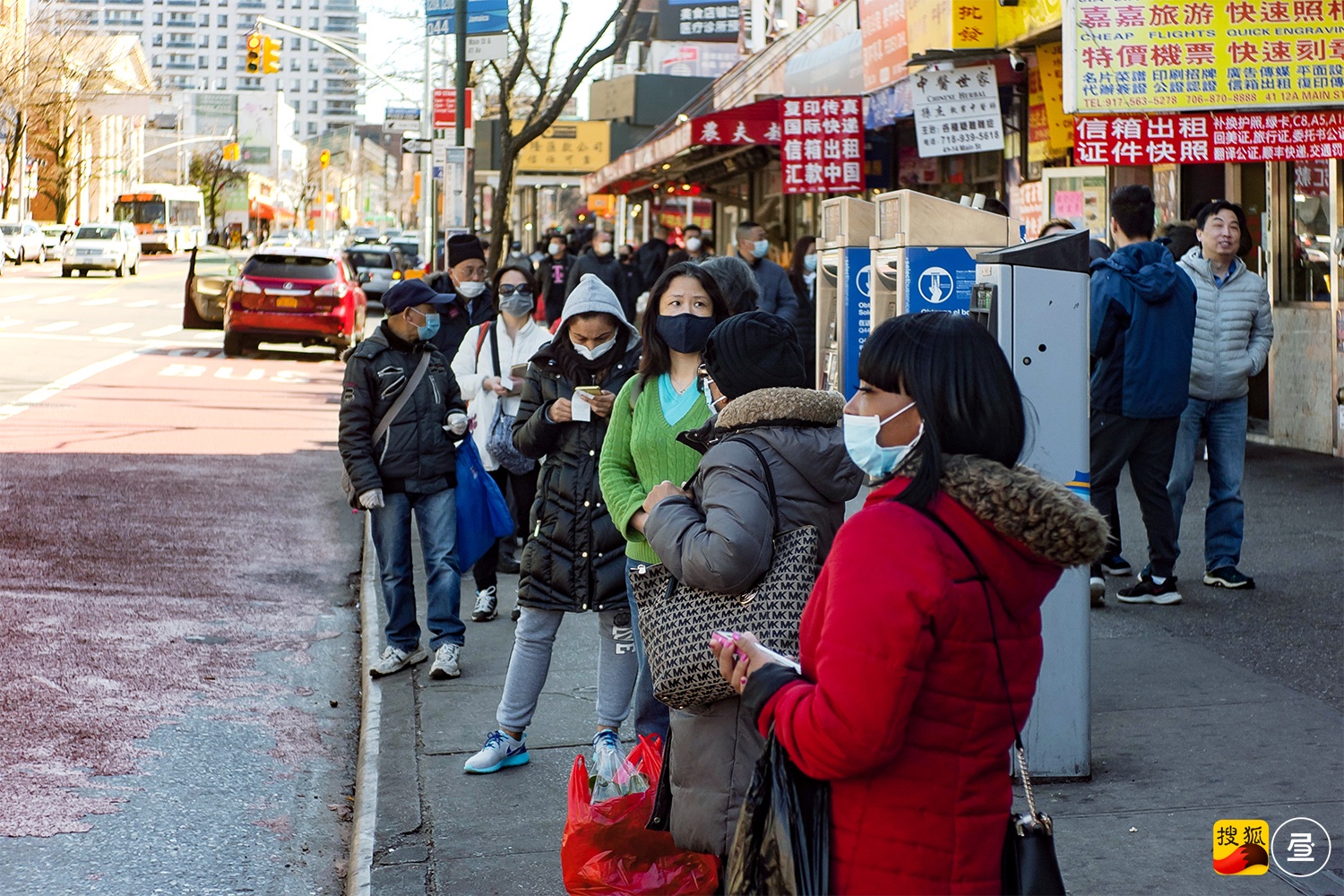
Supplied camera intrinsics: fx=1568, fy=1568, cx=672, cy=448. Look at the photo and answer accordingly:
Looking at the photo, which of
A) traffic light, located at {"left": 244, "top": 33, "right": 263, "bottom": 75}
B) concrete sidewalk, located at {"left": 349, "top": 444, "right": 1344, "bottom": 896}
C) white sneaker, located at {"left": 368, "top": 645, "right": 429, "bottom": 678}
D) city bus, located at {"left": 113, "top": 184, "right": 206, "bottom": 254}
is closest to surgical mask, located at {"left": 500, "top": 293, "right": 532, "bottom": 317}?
concrete sidewalk, located at {"left": 349, "top": 444, "right": 1344, "bottom": 896}

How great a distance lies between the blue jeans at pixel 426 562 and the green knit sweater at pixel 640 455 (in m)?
2.37

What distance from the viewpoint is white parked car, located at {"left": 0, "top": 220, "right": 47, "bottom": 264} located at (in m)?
56.8

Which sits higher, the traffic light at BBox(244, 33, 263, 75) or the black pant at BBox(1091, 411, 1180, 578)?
the traffic light at BBox(244, 33, 263, 75)

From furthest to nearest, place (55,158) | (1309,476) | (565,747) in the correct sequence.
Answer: (55,158), (1309,476), (565,747)

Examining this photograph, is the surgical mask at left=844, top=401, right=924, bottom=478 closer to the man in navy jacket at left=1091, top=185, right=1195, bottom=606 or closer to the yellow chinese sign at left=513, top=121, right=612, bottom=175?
the man in navy jacket at left=1091, top=185, right=1195, bottom=606

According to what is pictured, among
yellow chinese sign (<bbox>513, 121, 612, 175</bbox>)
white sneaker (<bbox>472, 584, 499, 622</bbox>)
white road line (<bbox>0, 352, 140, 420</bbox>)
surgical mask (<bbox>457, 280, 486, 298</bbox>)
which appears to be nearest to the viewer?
white sneaker (<bbox>472, 584, 499, 622</bbox>)

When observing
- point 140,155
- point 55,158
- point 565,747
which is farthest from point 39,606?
point 140,155

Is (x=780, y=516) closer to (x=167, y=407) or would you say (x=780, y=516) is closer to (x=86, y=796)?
(x=86, y=796)

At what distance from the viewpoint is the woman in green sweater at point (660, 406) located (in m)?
4.55

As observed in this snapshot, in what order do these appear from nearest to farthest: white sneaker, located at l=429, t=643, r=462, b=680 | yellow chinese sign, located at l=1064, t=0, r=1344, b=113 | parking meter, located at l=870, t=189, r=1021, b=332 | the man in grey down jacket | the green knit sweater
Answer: the green knit sweater → parking meter, located at l=870, t=189, r=1021, b=332 → white sneaker, located at l=429, t=643, r=462, b=680 → the man in grey down jacket → yellow chinese sign, located at l=1064, t=0, r=1344, b=113

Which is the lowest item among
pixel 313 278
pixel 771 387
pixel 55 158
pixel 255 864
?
pixel 255 864

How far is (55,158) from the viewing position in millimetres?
81750

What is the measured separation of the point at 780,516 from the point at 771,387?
36 centimetres

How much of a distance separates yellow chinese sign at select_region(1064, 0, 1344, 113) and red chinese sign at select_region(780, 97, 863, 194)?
640 centimetres
